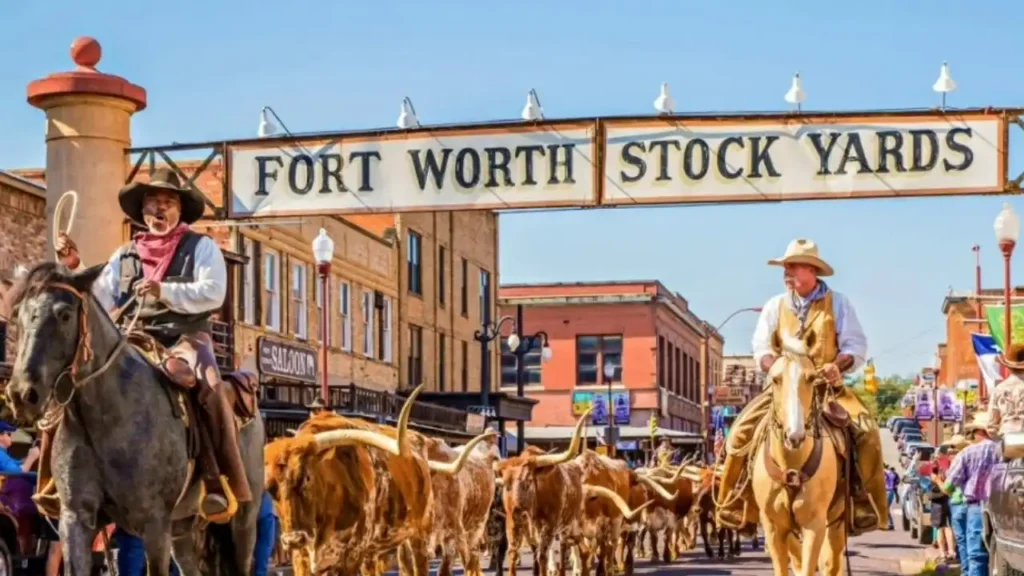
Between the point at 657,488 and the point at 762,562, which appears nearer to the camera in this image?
the point at 657,488

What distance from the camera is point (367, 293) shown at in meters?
46.8

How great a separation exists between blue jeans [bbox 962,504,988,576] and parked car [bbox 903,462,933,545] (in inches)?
501

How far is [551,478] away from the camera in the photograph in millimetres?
20719

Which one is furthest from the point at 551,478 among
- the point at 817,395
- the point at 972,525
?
the point at 817,395

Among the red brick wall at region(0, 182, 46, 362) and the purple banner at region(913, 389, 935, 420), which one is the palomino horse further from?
the purple banner at region(913, 389, 935, 420)

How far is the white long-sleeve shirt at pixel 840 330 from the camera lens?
1266 centimetres

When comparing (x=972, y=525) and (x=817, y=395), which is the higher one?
(x=817, y=395)

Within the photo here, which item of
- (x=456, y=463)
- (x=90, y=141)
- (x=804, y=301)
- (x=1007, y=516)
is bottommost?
(x=1007, y=516)

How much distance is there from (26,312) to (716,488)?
7897mm

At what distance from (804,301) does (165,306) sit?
502 cm

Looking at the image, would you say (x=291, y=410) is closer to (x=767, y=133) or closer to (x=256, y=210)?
(x=256, y=210)

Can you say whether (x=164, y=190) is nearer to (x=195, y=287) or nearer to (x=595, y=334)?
(x=195, y=287)

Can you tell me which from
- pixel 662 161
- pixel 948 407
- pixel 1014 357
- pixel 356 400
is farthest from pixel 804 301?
pixel 948 407

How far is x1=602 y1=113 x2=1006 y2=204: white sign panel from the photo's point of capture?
17406 millimetres
